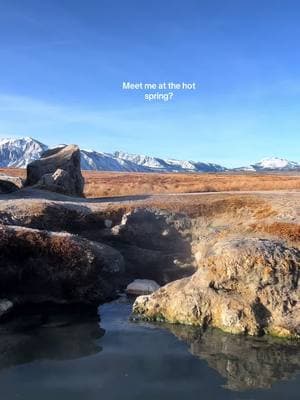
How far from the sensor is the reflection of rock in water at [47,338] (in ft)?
66.4

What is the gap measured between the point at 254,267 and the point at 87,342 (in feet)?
29.2

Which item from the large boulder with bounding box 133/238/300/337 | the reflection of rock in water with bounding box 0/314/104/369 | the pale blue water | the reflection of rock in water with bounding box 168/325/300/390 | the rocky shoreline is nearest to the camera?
the pale blue water

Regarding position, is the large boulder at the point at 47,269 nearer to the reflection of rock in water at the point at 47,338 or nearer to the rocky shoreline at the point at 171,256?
the rocky shoreline at the point at 171,256

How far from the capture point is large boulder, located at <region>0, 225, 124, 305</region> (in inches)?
1095

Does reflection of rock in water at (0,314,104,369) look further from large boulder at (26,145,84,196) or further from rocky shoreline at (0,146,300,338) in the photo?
large boulder at (26,145,84,196)

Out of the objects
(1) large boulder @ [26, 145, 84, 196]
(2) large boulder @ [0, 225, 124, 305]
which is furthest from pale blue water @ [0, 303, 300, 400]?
(1) large boulder @ [26, 145, 84, 196]

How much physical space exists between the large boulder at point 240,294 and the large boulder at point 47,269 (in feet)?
13.3

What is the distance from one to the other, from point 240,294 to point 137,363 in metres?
7.30

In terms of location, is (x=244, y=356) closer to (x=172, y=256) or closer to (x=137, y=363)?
(x=137, y=363)

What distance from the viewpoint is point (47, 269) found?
92.5ft

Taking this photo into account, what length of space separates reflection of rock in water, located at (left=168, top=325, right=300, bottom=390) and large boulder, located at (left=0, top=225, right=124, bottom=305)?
6874 millimetres

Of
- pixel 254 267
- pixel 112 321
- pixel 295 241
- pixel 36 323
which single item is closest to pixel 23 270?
pixel 36 323

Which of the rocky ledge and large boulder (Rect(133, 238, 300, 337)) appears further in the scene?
the rocky ledge

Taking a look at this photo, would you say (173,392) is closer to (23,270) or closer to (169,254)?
(23,270)
